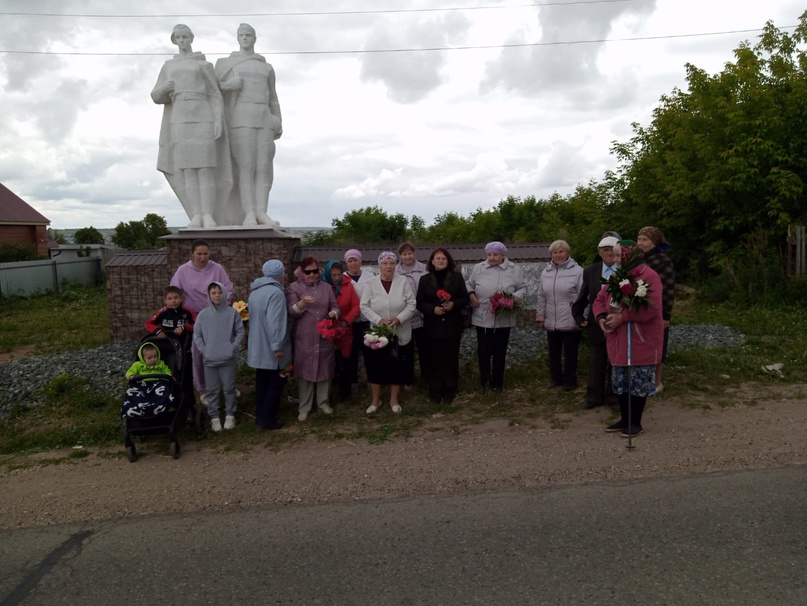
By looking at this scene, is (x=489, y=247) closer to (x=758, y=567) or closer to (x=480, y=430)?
(x=480, y=430)

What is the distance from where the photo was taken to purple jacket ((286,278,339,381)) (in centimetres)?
609

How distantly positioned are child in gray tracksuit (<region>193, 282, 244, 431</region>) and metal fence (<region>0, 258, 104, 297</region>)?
1499cm

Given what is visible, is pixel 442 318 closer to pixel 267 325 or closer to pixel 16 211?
pixel 267 325

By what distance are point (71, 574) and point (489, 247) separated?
15.4 feet

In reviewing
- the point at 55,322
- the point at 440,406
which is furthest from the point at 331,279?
the point at 55,322

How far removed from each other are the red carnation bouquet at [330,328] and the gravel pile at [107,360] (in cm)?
266

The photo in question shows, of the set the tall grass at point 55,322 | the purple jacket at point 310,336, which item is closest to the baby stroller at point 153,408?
the purple jacket at point 310,336

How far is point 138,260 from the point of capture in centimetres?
965

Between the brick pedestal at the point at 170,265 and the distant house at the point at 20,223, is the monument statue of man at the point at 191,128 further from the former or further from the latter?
the distant house at the point at 20,223

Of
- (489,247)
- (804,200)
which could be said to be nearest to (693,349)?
(489,247)

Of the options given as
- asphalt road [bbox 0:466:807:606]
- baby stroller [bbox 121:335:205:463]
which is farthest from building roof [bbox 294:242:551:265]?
asphalt road [bbox 0:466:807:606]

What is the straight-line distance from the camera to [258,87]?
9172 mm

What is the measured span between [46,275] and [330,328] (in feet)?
60.1

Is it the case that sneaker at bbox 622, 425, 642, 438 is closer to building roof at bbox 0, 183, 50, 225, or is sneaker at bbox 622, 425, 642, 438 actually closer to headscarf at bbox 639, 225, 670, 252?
headscarf at bbox 639, 225, 670, 252
